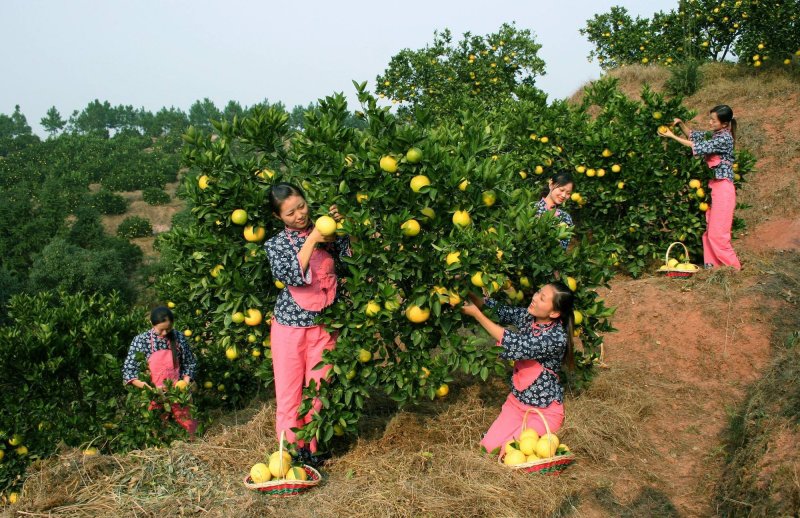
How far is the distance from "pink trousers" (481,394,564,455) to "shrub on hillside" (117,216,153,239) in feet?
93.6

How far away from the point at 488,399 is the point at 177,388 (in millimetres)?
2444

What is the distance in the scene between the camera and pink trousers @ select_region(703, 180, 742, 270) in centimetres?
636

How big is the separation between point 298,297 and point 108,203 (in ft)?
105

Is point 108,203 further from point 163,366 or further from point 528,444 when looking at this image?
point 528,444

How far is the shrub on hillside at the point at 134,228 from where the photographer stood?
93.0 ft

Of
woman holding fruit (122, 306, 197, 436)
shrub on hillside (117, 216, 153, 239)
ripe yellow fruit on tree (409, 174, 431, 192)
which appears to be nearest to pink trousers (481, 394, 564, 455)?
ripe yellow fruit on tree (409, 174, 431, 192)

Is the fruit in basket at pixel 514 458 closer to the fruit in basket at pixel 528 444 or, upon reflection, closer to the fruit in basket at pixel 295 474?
the fruit in basket at pixel 528 444

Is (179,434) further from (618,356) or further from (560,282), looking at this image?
(618,356)

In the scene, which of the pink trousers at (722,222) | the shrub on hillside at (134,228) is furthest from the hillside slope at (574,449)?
the shrub on hillside at (134,228)

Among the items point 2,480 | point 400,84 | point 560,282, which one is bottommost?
point 2,480

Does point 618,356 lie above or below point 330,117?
below

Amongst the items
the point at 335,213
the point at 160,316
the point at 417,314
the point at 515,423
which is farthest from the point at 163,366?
the point at 515,423

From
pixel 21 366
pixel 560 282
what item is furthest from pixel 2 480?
pixel 560 282

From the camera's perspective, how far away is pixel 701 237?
269 inches
